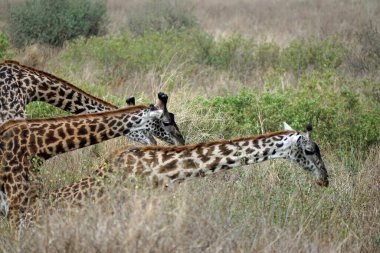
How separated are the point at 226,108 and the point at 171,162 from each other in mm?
4226

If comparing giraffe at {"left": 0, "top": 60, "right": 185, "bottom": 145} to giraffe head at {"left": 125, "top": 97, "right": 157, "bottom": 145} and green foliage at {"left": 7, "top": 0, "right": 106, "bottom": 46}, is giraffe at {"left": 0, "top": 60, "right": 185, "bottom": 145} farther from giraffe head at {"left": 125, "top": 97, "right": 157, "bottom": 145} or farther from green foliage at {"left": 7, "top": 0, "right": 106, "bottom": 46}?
green foliage at {"left": 7, "top": 0, "right": 106, "bottom": 46}

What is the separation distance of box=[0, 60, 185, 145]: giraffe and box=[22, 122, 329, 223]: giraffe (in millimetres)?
1643

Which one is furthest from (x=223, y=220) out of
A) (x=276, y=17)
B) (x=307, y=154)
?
(x=276, y=17)

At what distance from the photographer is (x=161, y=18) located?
66.0 feet

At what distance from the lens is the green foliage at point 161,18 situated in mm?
19891

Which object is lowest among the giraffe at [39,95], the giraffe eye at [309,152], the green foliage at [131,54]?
the giraffe eye at [309,152]

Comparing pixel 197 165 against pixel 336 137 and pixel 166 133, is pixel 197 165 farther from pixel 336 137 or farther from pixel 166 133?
pixel 336 137

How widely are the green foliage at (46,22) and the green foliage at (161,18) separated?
1864mm

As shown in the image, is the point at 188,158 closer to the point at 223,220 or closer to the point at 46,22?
the point at 223,220

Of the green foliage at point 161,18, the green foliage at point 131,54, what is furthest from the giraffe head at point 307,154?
the green foliage at point 161,18

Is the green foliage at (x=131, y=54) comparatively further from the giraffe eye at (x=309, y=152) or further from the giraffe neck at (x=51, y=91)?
the giraffe eye at (x=309, y=152)

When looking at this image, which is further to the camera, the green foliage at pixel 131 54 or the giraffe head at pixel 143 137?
the green foliage at pixel 131 54

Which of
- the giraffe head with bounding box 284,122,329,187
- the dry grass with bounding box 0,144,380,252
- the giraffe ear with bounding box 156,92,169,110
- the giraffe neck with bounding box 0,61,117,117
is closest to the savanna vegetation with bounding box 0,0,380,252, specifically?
the dry grass with bounding box 0,144,380,252

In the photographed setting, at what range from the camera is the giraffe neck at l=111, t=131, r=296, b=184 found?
7.40m
